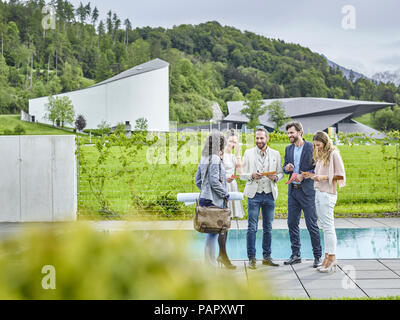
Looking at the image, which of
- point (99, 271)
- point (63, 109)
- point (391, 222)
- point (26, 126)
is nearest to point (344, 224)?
point (391, 222)

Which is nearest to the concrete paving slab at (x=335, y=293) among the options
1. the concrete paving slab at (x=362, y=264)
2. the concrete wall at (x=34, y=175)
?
the concrete paving slab at (x=362, y=264)

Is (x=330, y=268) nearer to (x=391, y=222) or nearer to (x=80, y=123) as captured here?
(x=391, y=222)

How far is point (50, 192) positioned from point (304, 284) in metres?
5.19

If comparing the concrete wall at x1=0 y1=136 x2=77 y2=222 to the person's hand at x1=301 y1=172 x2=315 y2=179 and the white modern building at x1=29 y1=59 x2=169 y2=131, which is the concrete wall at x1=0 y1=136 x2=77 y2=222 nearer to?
the person's hand at x1=301 y1=172 x2=315 y2=179

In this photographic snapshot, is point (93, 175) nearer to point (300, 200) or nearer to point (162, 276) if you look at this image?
point (300, 200)

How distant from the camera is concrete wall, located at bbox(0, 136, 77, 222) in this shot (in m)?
7.68

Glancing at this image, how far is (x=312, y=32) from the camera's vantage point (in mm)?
3461

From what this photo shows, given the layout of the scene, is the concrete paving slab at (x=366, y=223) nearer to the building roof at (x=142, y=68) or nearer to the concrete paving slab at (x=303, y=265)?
the concrete paving slab at (x=303, y=265)

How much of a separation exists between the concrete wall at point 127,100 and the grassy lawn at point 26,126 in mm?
6460

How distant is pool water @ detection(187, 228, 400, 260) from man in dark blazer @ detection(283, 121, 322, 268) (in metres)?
0.54

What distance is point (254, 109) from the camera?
274 feet

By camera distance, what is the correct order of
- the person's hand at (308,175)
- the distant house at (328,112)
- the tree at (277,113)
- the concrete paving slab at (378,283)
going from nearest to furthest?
the concrete paving slab at (378,283) < the person's hand at (308,175) < the distant house at (328,112) < the tree at (277,113)

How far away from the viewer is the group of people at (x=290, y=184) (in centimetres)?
429
